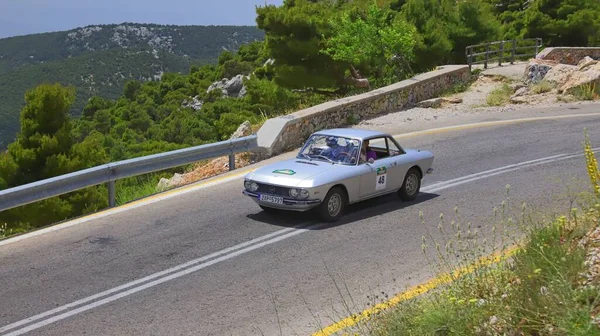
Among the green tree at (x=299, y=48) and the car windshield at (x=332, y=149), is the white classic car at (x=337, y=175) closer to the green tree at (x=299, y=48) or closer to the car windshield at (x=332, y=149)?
the car windshield at (x=332, y=149)

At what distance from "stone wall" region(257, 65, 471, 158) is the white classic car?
429 cm

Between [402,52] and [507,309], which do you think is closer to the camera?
[507,309]

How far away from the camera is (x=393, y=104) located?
2223 centimetres

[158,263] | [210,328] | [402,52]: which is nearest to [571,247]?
[210,328]

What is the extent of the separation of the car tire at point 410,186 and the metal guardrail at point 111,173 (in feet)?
13.7

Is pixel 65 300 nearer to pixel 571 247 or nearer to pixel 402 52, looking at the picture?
pixel 571 247

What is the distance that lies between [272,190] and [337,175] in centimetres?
98

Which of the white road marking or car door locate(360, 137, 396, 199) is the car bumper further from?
car door locate(360, 137, 396, 199)

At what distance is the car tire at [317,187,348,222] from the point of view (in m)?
11.2

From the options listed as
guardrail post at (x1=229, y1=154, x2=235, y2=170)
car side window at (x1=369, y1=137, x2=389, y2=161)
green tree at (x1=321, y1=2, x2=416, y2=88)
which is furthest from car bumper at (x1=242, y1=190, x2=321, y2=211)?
green tree at (x1=321, y1=2, x2=416, y2=88)

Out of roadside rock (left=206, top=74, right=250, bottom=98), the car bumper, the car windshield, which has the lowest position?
roadside rock (left=206, top=74, right=250, bottom=98)

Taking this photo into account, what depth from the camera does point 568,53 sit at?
116 ft

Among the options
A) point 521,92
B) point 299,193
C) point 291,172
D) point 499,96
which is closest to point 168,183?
point 291,172

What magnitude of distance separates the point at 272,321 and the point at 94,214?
5414 millimetres
